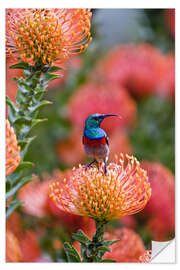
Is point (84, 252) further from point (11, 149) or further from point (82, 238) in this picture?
point (11, 149)

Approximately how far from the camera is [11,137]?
1.09 metres

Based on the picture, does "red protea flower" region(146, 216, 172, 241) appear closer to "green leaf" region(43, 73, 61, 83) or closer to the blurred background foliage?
the blurred background foliage

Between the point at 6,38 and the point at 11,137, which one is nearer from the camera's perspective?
the point at 11,137

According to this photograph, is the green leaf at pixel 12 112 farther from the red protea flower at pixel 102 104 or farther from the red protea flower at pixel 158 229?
the red protea flower at pixel 158 229

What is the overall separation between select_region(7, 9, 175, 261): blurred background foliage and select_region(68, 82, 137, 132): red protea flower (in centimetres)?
5

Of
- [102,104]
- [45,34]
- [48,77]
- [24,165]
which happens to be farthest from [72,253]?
[102,104]

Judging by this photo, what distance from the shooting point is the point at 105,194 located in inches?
45.4

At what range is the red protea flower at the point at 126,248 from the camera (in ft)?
4.48

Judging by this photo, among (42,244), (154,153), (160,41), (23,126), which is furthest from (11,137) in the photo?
(160,41)

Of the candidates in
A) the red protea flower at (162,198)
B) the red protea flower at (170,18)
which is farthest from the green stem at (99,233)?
the red protea flower at (170,18)

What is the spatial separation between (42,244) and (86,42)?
0.82 m

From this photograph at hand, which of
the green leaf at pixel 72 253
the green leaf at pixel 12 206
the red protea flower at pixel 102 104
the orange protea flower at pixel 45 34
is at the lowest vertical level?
the green leaf at pixel 72 253

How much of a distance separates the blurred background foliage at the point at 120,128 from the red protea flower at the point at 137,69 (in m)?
0.02
